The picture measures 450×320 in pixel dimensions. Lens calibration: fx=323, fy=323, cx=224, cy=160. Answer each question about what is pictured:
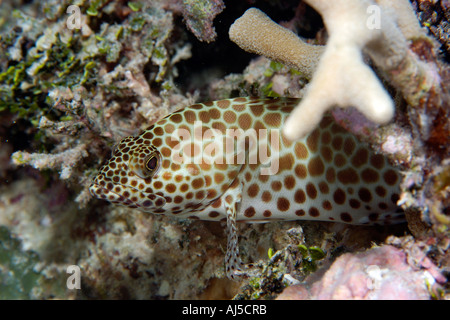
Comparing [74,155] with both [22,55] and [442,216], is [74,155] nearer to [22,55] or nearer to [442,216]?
[22,55]

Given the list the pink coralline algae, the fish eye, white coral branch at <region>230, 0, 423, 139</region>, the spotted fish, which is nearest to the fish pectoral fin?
the spotted fish

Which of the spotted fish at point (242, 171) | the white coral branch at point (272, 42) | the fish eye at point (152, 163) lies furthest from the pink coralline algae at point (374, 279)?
the white coral branch at point (272, 42)

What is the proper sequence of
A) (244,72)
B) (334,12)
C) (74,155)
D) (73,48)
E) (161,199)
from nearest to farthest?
(334,12), (161,199), (74,155), (73,48), (244,72)

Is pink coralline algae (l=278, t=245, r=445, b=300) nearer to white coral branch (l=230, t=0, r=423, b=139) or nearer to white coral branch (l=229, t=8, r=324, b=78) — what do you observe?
white coral branch (l=230, t=0, r=423, b=139)

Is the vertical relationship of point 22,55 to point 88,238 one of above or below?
above

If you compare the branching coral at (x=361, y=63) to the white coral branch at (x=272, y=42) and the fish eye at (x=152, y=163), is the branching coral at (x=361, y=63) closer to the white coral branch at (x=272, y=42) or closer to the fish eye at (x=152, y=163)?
the white coral branch at (x=272, y=42)

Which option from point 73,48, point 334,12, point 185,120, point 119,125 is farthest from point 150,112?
point 334,12

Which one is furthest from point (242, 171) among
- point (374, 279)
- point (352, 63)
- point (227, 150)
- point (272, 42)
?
point (352, 63)

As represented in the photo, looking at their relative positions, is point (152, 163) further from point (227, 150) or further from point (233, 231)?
point (233, 231)
